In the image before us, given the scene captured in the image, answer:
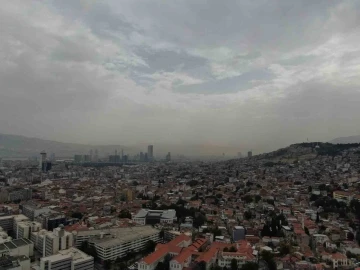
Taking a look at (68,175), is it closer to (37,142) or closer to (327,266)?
(327,266)

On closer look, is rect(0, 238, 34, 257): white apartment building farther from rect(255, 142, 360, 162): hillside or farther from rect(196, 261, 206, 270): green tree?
rect(255, 142, 360, 162): hillside

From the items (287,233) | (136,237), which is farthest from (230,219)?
(136,237)

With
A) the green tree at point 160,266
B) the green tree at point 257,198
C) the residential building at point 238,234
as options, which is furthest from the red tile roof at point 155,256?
the green tree at point 257,198

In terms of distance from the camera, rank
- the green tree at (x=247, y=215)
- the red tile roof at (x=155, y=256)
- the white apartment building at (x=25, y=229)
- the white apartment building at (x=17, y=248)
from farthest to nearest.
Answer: the green tree at (x=247, y=215) < the white apartment building at (x=25, y=229) < the white apartment building at (x=17, y=248) < the red tile roof at (x=155, y=256)

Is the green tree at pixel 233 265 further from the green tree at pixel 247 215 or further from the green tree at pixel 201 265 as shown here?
the green tree at pixel 247 215

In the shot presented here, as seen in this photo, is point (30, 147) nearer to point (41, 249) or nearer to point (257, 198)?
point (257, 198)

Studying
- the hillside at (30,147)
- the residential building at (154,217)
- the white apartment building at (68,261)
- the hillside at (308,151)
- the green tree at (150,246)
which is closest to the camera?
the white apartment building at (68,261)
